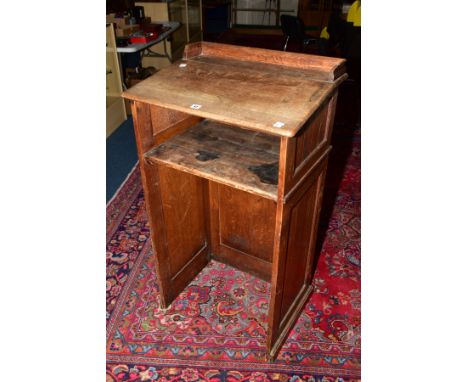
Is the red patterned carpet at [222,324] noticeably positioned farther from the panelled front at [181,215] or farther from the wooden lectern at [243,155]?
the panelled front at [181,215]

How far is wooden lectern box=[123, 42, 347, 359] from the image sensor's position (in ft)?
4.93

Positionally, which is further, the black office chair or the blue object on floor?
the black office chair

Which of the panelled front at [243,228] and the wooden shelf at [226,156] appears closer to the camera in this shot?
the wooden shelf at [226,156]

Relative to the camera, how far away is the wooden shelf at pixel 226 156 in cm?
160

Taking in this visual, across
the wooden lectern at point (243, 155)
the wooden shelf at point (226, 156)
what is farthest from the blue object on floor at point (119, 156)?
the wooden shelf at point (226, 156)

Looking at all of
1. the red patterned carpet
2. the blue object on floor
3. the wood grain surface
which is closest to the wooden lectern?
the wood grain surface

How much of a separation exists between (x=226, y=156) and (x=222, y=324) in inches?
40.9

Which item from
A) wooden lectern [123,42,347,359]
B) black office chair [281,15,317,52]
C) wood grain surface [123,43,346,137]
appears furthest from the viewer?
black office chair [281,15,317,52]

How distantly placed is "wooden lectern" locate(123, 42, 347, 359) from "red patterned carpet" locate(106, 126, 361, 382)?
0.11 meters

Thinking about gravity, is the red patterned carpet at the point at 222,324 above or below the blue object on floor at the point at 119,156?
below

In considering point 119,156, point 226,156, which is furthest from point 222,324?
point 119,156

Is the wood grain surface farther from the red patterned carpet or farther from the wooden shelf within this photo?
the red patterned carpet

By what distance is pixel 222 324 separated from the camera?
2.22m

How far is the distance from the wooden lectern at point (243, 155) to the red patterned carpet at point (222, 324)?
0.11m
